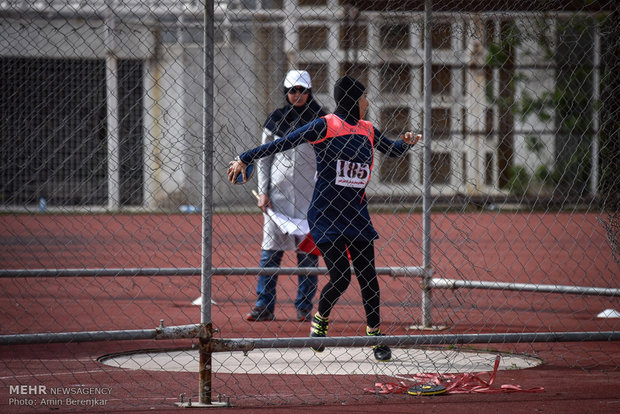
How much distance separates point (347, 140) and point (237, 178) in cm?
92

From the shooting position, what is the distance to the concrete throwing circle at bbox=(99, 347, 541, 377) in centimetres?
528

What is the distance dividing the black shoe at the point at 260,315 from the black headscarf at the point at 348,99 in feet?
7.93

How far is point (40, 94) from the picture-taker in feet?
48.0

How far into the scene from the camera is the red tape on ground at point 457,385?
4.70m

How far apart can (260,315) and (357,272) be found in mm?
2002

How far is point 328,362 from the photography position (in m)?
5.54

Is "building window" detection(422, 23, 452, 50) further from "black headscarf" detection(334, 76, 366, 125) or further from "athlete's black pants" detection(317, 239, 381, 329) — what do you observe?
"athlete's black pants" detection(317, 239, 381, 329)

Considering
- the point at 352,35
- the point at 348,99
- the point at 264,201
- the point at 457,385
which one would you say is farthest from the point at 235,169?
the point at 352,35

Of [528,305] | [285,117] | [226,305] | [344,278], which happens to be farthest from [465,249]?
[344,278]

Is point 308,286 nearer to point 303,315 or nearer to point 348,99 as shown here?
point 303,315

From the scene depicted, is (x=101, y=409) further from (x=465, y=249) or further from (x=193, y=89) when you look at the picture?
(x=193, y=89)

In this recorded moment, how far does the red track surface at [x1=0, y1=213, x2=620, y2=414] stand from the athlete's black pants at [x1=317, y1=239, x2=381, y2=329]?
523 mm

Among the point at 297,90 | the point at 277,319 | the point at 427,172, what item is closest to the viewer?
the point at 427,172

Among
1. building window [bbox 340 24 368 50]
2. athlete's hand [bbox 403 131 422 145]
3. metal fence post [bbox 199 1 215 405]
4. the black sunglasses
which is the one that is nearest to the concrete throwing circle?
metal fence post [bbox 199 1 215 405]
